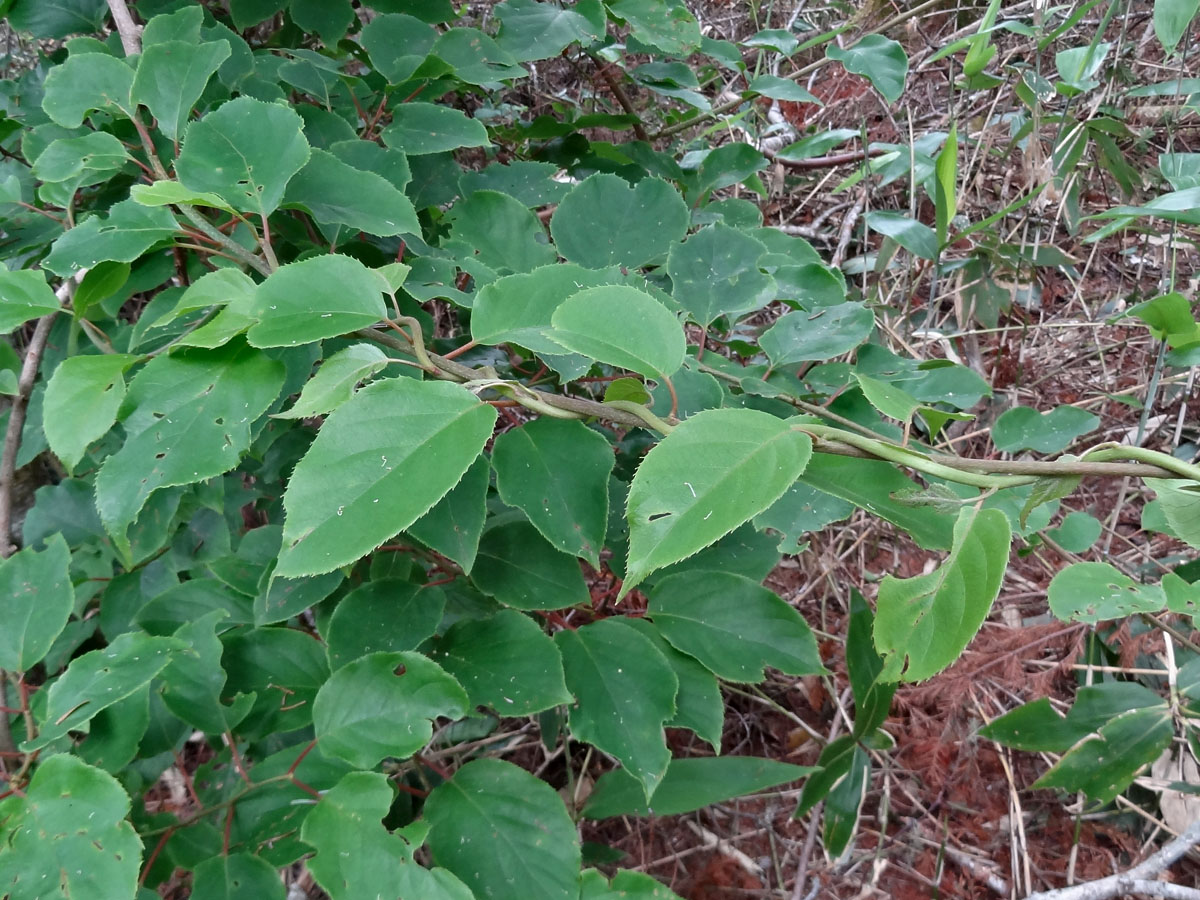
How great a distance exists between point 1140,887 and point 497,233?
950 mm

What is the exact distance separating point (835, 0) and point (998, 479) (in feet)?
6.56

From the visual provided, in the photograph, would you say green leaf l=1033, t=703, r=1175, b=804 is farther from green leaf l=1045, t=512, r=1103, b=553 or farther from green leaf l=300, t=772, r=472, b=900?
green leaf l=300, t=772, r=472, b=900

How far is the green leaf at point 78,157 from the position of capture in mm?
594

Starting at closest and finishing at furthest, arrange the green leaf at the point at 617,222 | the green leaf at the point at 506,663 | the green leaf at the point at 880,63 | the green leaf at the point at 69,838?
the green leaf at the point at 69,838
the green leaf at the point at 506,663
the green leaf at the point at 617,222
the green leaf at the point at 880,63

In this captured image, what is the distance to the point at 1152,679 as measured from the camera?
1067 millimetres

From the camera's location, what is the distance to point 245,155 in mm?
558

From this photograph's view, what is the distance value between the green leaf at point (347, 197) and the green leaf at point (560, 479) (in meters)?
0.21

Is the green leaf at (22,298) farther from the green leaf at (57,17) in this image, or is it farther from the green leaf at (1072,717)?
the green leaf at (1072,717)

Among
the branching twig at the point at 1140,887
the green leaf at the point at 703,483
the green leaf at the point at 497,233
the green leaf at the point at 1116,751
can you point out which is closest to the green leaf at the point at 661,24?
the green leaf at the point at 497,233

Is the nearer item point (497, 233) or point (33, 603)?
point (33, 603)

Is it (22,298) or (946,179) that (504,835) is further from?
(946,179)

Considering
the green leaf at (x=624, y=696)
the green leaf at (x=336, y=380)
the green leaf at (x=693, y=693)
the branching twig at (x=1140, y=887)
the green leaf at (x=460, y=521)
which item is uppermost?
the green leaf at (x=336, y=380)

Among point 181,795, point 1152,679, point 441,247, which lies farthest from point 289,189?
point 1152,679

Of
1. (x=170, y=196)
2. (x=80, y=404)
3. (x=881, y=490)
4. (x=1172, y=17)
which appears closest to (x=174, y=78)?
(x=170, y=196)
